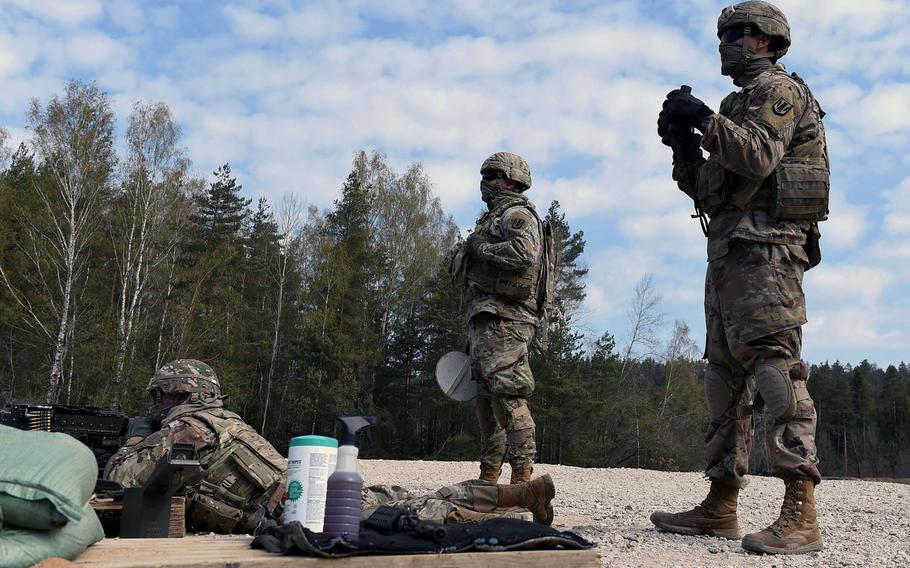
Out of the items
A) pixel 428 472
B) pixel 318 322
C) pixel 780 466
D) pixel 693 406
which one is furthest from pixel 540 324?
pixel 693 406

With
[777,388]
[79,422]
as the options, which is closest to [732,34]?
[777,388]

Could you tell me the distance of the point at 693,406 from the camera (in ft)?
124

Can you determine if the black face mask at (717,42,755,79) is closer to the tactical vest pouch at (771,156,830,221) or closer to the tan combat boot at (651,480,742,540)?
the tactical vest pouch at (771,156,830,221)

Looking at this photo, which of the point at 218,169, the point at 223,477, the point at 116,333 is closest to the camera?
the point at 223,477

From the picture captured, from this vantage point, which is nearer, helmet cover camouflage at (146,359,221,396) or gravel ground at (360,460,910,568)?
gravel ground at (360,460,910,568)

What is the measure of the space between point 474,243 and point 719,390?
7.24 feet

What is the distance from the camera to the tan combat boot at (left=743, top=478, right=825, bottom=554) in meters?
3.77

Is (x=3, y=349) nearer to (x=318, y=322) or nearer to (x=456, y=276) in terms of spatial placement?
(x=318, y=322)

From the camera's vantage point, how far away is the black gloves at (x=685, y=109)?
4203 millimetres

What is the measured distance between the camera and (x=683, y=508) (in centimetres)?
690

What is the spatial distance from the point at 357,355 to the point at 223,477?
87.3 ft

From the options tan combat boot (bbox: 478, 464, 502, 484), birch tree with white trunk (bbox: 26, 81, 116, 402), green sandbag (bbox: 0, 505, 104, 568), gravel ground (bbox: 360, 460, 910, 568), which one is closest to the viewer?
green sandbag (bbox: 0, 505, 104, 568)

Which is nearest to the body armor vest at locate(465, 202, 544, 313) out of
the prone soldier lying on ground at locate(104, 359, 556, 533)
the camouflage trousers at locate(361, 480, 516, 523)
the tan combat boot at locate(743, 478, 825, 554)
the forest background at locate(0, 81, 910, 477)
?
the prone soldier lying on ground at locate(104, 359, 556, 533)

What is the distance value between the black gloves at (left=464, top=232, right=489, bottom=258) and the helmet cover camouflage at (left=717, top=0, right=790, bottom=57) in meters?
2.27
